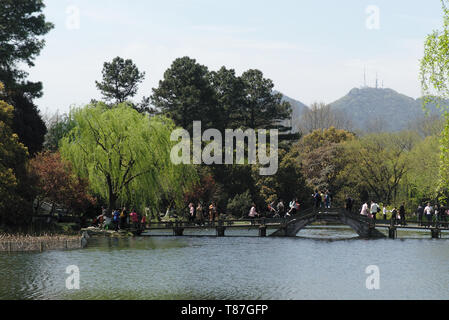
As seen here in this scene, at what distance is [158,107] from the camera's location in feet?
241

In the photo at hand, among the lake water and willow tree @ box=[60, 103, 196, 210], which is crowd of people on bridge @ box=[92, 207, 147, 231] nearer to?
willow tree @ box=[60, 103, 196, 210]

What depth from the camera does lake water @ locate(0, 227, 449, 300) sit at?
69.3ft

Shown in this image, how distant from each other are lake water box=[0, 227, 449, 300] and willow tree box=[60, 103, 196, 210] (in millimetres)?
5183

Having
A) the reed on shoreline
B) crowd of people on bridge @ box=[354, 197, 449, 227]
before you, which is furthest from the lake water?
crowd of people on bridge @ box=[354, 197, 449, 227]

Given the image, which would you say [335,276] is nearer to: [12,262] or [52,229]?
[12,262]

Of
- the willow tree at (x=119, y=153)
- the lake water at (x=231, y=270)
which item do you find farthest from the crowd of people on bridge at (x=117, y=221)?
the lake water at (x=231, y=270)

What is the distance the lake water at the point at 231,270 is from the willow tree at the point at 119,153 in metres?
5.18

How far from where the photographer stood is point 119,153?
139ft

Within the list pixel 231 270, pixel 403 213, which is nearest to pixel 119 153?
pixel 231 270

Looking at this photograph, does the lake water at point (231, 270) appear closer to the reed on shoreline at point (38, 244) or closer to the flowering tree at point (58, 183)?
the reed on shoreline at point (38, 244)

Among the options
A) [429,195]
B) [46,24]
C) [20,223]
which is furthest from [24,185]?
[429,195]

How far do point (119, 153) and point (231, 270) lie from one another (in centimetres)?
1822

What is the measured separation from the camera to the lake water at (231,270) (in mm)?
21125

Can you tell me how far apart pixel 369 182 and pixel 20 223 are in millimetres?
39635
